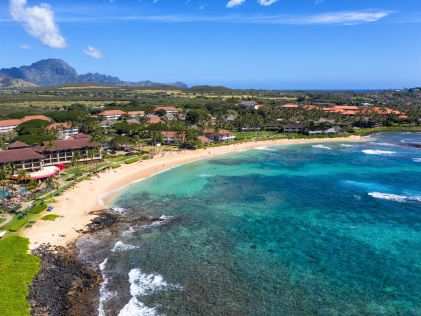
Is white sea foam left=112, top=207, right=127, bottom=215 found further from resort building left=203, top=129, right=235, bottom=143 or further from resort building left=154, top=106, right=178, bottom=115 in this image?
resort building left=154, top=106, right=178, bottom=115

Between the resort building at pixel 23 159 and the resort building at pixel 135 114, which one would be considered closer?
the resort building at pixel 23 159

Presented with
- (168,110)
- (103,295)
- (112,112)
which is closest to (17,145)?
(103,295)

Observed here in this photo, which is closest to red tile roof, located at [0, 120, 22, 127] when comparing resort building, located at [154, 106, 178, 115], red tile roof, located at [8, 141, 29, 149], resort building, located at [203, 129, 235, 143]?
red tile roof, located at [8, 141, 29, 149]

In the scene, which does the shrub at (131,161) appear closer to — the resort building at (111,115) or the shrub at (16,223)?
the shrub at (16,223)

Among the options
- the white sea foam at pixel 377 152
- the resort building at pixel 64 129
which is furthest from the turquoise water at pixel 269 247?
the resort building at pixel 64 129

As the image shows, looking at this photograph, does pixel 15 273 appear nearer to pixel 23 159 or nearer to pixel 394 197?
pixel 23 159
